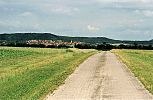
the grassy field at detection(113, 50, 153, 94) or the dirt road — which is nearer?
the dirt road

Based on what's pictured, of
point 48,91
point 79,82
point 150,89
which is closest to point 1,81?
point 79,82

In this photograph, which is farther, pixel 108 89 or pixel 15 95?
pixel 15 95

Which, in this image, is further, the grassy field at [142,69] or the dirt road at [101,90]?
the grassy field at [142,69]

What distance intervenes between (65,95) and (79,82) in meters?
4.93

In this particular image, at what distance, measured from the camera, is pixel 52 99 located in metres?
17.8

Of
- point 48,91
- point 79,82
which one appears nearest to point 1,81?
point 79,82

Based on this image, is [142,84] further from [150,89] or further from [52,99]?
[52,99]

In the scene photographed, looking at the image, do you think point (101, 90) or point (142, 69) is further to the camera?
point (142, 69)

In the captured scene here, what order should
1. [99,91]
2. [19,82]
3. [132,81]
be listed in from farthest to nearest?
[19,82] < [132,81] < [99,91]

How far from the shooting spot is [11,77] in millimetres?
32312

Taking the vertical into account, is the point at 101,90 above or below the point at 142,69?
above

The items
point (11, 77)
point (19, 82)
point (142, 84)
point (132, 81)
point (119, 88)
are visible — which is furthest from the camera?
point (11, 77)

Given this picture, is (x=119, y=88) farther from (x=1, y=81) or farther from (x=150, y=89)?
(x=1, y=81)

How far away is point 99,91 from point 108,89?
858 millimetres
